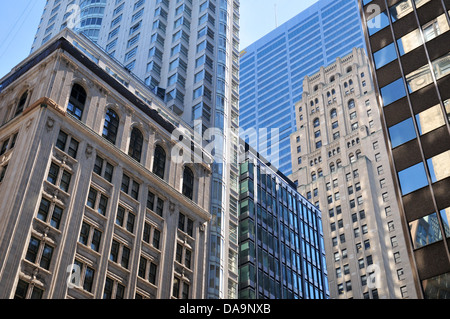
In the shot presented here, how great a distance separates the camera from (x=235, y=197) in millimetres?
69688

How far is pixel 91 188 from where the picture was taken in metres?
50.4

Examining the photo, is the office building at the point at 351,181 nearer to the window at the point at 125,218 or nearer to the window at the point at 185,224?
the window at the point at 185,224

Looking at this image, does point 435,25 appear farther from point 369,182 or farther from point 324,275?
point 369,182

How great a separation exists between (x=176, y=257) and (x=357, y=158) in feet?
248

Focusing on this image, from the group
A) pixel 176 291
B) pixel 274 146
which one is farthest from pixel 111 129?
pixel 274 146

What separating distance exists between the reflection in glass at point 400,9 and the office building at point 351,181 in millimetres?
63791

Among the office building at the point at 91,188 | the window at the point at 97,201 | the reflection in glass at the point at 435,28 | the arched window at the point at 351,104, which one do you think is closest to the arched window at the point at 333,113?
the arched window at the point at 351,104

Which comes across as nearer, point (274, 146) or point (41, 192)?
point (41, 192)

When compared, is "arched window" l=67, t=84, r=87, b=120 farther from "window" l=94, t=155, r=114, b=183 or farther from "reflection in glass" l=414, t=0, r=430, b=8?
"reflection in glass" l=414, t=0, r=430, b=8

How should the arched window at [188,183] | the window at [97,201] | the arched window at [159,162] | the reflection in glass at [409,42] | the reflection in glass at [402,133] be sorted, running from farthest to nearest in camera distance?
the arched window at [188,183] → the arched window at [159,162] → the window at [97,201] → the reflection in glass at [409,42] → the reflection in glass at [402,133]

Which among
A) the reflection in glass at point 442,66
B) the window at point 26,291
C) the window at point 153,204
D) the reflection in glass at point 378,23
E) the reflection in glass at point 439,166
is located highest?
the reflection in glass at point 378,23

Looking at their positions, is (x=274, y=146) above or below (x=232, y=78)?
above

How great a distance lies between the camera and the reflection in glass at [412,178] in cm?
3625
